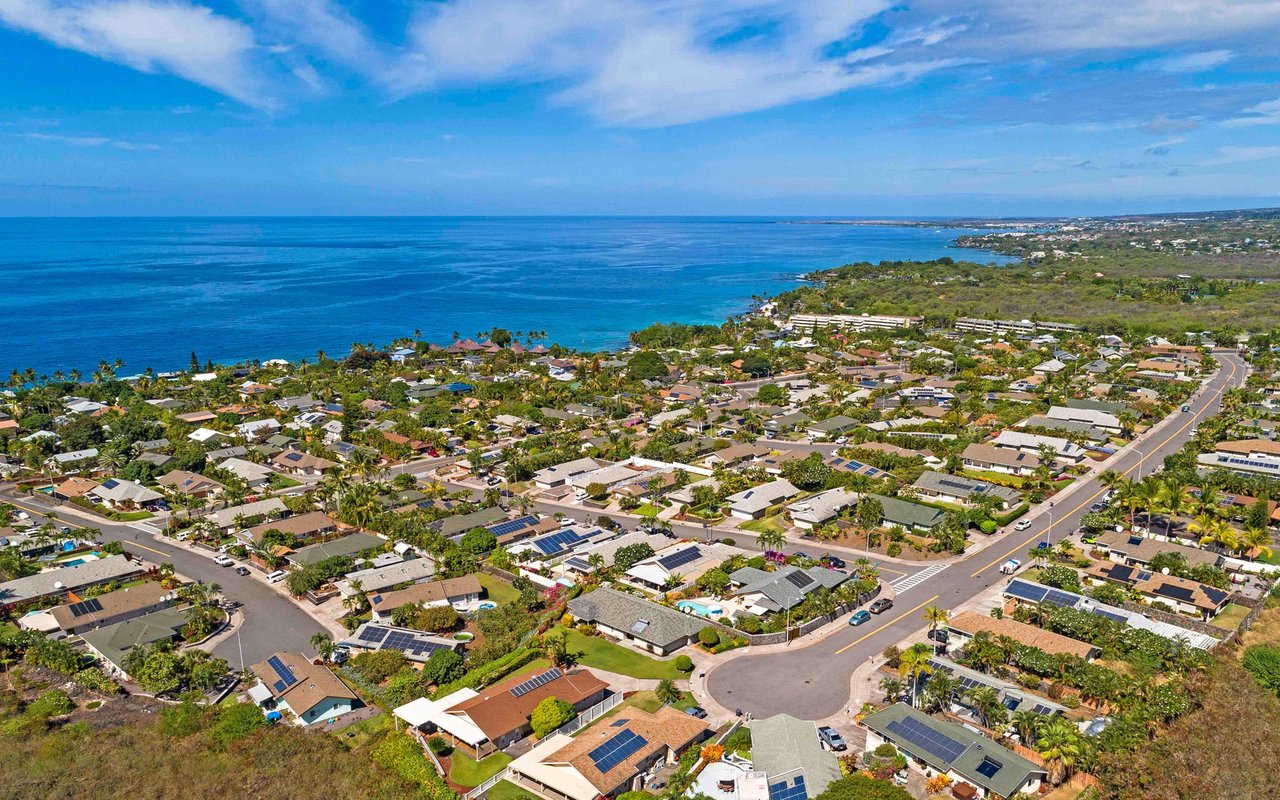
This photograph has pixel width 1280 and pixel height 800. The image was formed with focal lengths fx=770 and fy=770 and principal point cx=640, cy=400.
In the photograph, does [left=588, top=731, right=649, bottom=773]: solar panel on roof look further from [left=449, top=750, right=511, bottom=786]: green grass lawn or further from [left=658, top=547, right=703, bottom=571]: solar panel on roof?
[left=658, top=547, right=703, bottom=571]: solar panel on roof

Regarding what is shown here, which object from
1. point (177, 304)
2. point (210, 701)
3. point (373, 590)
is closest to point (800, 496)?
point (373, 590)

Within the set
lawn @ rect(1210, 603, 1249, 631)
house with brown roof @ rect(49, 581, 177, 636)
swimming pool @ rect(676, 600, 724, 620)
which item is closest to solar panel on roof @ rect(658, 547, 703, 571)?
swimming pool @ rect(676, 600, 724, 620)

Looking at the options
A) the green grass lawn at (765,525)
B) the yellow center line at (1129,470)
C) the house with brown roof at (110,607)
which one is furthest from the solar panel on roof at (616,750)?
the house with brown roof at (110,607)

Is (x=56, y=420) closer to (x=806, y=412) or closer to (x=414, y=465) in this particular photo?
(x=414, y=465)

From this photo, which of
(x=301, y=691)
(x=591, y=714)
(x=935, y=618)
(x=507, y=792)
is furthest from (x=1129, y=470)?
(x=301, y=691)

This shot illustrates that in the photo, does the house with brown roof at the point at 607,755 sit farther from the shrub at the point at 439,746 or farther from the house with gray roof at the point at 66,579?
the house with gray roof at the point at 66,579

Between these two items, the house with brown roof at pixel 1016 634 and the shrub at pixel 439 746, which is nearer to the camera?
the shrub at pixel 439 746

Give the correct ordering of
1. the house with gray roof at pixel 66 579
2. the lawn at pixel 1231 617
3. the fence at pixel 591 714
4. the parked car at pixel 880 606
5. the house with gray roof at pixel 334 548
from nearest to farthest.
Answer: the fence at pixel 591 714, the lawn at pixel 1231 617, the parked car at pixel 880 606, the house with gray roof at pixel 66 579, the house with gray roof at pixel 334 548
